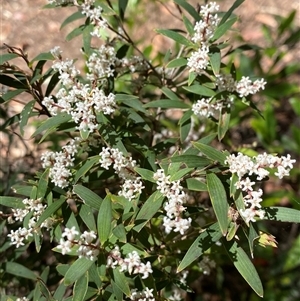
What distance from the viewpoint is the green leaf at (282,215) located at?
1475 mm

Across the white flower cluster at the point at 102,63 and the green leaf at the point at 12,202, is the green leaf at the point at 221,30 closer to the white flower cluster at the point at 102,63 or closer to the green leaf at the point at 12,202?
the white flower cluster at the point at 102,63

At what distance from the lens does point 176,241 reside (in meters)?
1.91

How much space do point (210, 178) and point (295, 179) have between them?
2.08 metres

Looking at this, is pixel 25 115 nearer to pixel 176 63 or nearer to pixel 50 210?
pixel 50 210

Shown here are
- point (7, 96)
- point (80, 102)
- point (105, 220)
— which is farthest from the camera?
point (7, 96)

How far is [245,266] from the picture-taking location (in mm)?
1476

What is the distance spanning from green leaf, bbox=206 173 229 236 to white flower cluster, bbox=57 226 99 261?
14.0 inches

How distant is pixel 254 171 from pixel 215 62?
45 centimetres

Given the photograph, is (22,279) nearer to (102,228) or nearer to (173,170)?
(102,228)

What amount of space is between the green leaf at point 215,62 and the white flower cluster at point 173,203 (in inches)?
16.2

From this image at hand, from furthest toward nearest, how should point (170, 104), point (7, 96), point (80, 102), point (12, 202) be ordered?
1. point (170, 104)
2. point (7, 96)
3. point (12, 202)
4. point (80, 102)

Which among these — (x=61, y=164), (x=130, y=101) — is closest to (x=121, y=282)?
(x=61, y=164)

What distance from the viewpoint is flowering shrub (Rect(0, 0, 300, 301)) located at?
56.1 inches

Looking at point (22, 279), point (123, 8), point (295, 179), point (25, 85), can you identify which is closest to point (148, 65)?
point (123, 8)
